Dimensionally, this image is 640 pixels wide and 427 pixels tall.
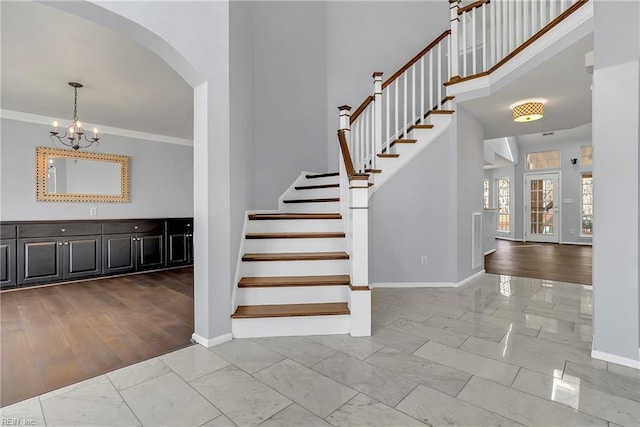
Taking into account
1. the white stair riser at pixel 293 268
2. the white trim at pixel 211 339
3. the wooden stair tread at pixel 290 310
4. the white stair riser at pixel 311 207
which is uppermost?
the white stair riser at pixel 311 207

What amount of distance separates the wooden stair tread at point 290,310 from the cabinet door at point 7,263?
3647 mm

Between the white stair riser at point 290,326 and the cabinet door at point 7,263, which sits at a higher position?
the cabinet door at point 7,263

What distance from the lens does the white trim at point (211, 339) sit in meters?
2.30

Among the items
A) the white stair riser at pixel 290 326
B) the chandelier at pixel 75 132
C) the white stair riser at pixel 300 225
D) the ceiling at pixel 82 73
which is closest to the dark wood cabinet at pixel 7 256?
the chandelier at pixel 75 132

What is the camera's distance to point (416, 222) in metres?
3.97

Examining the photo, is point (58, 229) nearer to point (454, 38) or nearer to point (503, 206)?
point (454, 38)

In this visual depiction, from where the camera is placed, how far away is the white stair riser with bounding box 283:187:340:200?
4016 mm

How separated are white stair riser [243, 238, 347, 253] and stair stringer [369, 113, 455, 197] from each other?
103 cm

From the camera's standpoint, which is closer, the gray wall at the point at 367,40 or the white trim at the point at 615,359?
the white trim at the point at 615,359

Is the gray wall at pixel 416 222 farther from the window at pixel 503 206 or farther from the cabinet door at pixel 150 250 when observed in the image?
the window at pixel 503 206

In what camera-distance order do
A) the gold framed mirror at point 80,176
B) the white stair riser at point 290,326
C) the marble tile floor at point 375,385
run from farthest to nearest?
the gold framed mirror at point 80,176
the white stair riser at point 290,326
the marble tile floor at point 375,385

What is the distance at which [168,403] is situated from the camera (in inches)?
64.3

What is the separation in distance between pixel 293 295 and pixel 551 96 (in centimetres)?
373

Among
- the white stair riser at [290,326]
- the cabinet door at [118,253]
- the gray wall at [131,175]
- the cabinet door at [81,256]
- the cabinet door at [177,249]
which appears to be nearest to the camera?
the white stair riser at [290,326]
